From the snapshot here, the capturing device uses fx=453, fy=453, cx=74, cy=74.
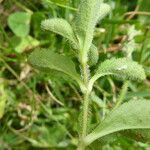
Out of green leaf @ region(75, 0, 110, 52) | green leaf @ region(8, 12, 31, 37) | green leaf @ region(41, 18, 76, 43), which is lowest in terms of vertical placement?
green leaf @ region(8, 12, 31, 37)

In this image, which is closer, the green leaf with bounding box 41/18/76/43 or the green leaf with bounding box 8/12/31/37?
the green leaf with bounding box 41/18/76/43

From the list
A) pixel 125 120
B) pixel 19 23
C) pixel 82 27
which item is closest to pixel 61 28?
pixel 82 27

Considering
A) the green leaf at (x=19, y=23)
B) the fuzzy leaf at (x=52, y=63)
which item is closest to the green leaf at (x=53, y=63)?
the fuzzy leaf at (x=52, y=63)

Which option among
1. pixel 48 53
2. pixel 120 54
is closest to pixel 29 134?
pixel 120 54

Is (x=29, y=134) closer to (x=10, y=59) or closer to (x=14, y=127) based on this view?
(x=14, y=127)

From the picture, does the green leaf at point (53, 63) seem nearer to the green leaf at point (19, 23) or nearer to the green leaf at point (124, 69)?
the green leaf at point (124, 69)

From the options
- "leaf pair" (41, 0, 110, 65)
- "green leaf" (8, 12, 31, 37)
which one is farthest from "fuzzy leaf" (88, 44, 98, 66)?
"green leaf" (8, 12, 31, 37)

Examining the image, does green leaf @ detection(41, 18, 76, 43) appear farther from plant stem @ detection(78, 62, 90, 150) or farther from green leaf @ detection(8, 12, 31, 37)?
green leaf @ detection(8, 12, 31, 37)
